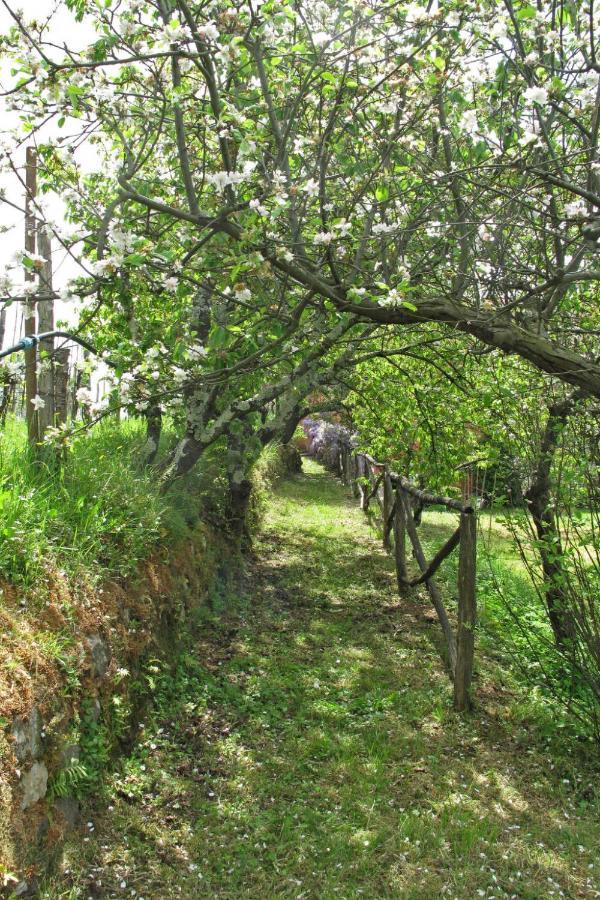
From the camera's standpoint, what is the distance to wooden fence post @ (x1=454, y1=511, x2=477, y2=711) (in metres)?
5.02

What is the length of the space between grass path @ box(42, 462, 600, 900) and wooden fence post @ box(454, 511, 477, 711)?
188 mm

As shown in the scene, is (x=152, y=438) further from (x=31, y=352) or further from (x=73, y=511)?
(x=73, y=511)

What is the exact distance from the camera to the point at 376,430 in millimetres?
8531

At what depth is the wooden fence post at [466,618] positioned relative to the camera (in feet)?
16.5

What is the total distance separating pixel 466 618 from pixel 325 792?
170 centimetres

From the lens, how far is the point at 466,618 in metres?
5.04

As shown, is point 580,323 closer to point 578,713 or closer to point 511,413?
point 511,413

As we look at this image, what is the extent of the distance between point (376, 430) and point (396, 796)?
5105 millimetres

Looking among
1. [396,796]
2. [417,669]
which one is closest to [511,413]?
[417,669]

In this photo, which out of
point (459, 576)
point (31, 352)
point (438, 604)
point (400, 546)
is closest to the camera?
point (31, 352)

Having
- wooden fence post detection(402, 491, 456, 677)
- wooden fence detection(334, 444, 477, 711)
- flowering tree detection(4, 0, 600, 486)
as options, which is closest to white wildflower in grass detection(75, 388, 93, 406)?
flowering tree detection(4, 0, 600, 486)

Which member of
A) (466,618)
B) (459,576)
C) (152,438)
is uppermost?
(152,438)

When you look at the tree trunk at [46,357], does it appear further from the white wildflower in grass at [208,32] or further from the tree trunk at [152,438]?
the white wildflower in grass at [208,32]

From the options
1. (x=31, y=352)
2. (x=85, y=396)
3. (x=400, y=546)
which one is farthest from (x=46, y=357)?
(x=400, y=546)
